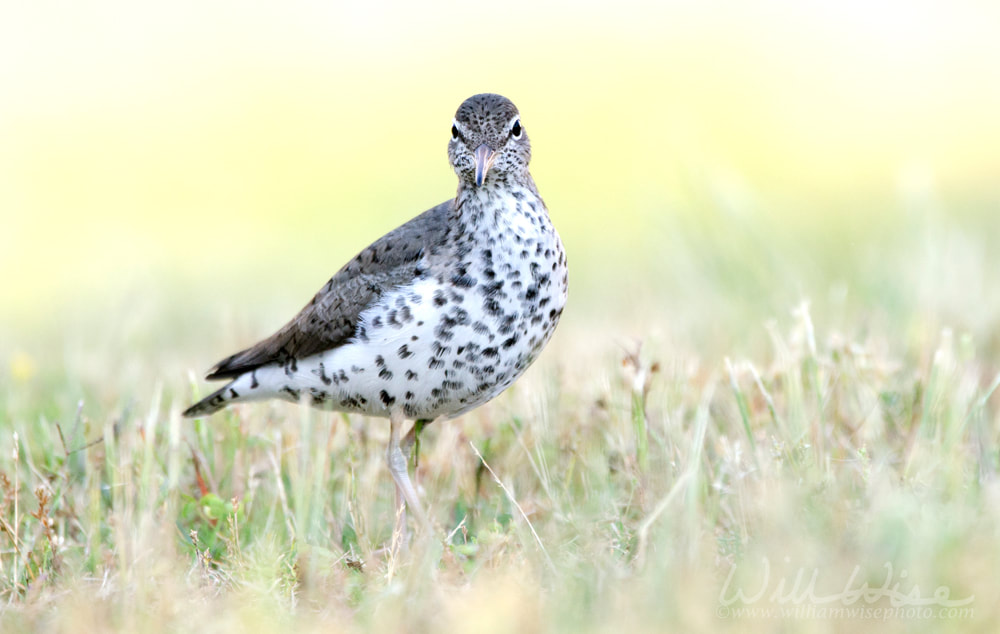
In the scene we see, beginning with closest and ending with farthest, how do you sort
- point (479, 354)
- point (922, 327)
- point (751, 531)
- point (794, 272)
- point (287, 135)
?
point (751, 531) → point (479, 354) → point (922, 327) → point (794, 272) → point (287, 135)

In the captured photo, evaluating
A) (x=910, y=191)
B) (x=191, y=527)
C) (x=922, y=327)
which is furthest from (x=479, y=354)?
(x=910, y=191)

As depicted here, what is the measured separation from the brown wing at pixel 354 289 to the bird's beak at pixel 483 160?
0.41 m

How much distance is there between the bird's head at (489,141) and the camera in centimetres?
597

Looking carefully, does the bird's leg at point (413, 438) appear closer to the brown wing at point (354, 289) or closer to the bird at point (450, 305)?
the bird at point (450, 305)

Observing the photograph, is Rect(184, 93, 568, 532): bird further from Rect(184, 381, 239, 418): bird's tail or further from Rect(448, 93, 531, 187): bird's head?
Rect(184, 381, 239, 418): bird's tail

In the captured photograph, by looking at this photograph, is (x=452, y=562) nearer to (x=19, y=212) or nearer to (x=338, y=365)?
→ (x=338, y=365)

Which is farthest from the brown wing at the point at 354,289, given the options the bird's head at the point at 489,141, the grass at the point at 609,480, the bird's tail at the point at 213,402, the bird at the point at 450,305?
the grass at the point at 609,480

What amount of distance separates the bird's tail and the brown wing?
19 cm

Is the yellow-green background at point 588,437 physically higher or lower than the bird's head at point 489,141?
lower

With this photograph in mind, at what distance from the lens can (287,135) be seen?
2308 cm

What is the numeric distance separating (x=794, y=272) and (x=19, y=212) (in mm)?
14809

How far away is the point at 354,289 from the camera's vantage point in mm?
6242

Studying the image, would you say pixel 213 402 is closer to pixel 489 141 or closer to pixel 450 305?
pixel 450 305

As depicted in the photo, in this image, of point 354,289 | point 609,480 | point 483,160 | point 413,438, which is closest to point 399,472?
point 413,438
